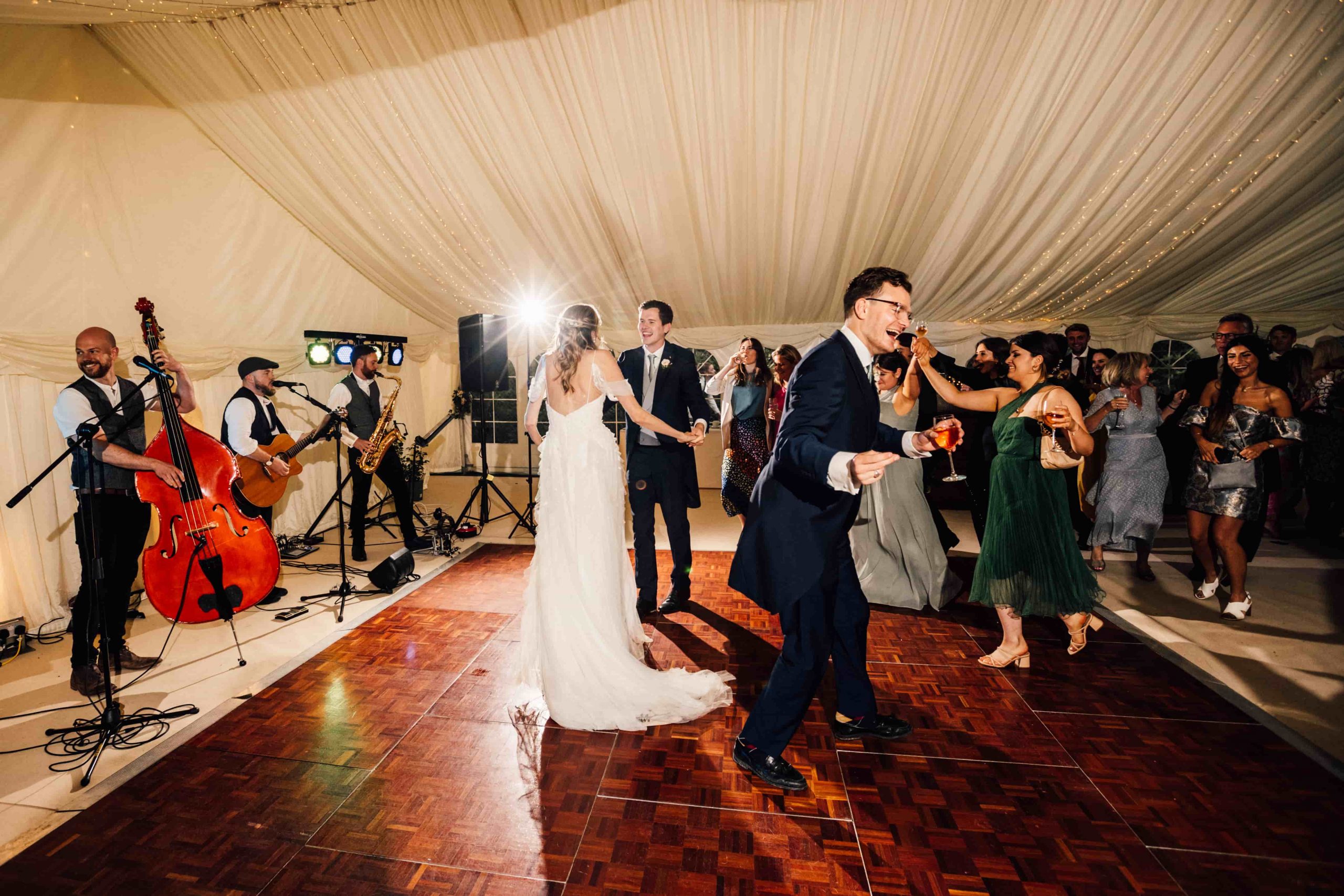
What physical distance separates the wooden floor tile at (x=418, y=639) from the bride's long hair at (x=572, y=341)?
1534 millimetres

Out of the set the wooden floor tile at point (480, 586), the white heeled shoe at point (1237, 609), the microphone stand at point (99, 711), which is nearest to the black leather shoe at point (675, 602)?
the wooden floor tile at point (480, 586)

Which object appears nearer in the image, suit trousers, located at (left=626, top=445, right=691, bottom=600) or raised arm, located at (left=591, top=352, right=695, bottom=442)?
raised arm, located at (left=591, top=352, right=695, bottom=442)

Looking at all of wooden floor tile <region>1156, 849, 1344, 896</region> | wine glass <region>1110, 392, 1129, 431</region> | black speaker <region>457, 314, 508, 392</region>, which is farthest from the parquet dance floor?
black speaker <region>457, 314, 508, 392</region>

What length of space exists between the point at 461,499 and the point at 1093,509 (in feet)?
21.3

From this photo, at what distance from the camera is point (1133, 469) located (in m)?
4.09

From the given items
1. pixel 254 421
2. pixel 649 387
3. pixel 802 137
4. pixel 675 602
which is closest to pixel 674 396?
pixel 649 387

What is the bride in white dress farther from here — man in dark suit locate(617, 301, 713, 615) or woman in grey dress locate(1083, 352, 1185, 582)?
woman in grey dress locate(1083, 352, 1185, 582)

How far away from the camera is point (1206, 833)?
1837 millimetres

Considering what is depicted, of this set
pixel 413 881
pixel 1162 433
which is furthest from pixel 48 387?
pixel 1162 433

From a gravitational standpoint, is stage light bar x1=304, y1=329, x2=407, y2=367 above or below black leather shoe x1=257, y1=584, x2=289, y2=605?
above

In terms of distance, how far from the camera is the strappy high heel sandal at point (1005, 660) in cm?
287

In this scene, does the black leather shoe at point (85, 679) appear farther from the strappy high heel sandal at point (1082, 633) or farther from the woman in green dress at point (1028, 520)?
the strappy high heel sandal at point (1082, 633)

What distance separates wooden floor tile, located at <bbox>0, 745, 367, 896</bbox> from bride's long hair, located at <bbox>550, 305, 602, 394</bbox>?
162 centimetres

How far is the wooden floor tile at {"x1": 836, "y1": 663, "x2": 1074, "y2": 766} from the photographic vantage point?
224cm
